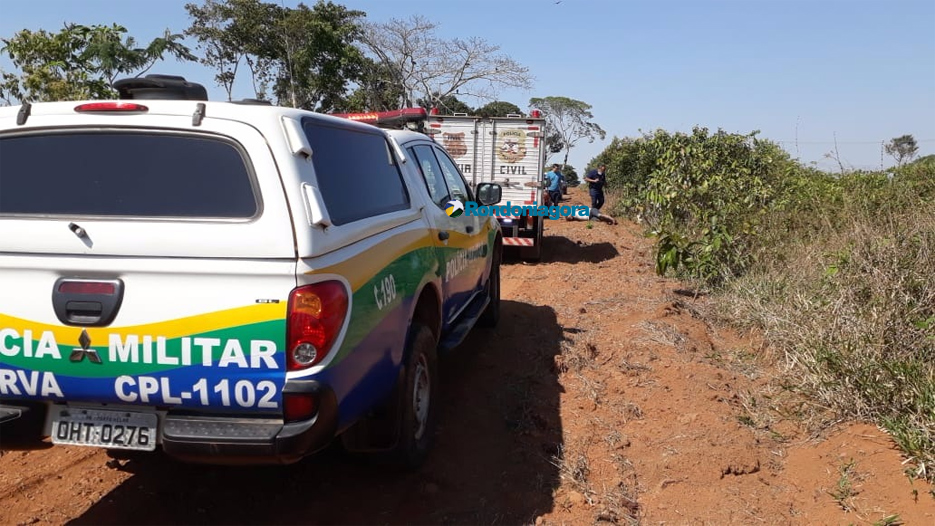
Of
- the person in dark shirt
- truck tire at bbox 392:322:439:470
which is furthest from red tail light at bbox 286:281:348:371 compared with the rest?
the person in dark shirt

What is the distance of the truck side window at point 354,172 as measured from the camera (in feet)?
9.61

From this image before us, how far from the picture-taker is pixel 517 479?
3742 millimetres

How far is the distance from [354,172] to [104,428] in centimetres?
157

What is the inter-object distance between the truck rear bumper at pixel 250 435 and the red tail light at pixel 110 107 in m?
1.24

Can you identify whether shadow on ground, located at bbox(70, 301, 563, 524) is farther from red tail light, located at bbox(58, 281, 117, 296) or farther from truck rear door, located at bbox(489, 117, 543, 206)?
truck rear door, located at bbox(489, 117, 543, 206)

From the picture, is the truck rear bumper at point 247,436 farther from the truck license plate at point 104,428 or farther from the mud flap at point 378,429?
the mud flap at point 378,429

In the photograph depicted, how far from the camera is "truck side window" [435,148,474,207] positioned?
529cm

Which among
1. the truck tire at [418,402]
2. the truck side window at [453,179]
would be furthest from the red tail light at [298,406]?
the truck side window at [453,179]

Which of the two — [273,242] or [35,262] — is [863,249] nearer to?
[273,242]

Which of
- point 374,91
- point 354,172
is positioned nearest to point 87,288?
point 354,172

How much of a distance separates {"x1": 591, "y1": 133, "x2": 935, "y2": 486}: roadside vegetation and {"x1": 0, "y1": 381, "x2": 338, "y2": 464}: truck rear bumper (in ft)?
9.94

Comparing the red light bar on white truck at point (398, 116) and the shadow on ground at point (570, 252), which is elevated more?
the red light bar on white truck at point (398, 116)

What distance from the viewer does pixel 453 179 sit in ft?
18.0

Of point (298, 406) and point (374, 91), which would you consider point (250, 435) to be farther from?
point (374, 91)
